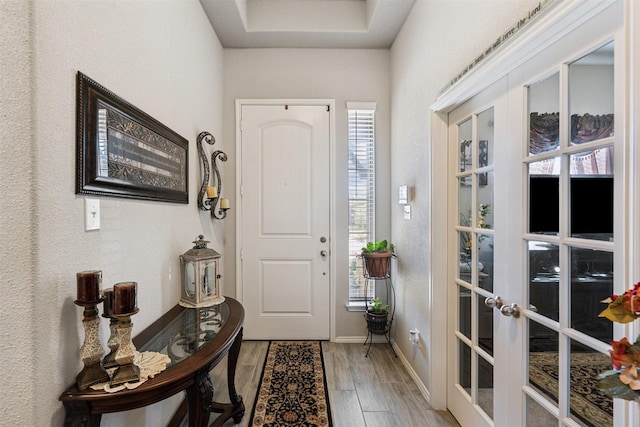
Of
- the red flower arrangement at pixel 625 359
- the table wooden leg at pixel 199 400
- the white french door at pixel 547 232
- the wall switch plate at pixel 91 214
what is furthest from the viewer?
the table wooden leg at pixel 199 400

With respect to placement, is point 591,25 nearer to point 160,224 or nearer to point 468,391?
point 468,391

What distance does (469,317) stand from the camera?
1.75m

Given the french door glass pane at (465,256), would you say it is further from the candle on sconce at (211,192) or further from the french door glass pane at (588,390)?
the candle on sconce at (211,192)

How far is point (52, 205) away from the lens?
3.08 feet

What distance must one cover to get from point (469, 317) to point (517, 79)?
4.20ft

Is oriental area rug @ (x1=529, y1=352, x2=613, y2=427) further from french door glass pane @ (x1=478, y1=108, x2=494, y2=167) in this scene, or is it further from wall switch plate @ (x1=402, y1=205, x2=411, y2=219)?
wall switch plate @ (x1=402, y1=205, x2=411, y2=219)

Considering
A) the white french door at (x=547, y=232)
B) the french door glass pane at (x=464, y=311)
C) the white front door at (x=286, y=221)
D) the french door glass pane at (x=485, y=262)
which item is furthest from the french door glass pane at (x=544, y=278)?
the white front door at (x=286, y=221)

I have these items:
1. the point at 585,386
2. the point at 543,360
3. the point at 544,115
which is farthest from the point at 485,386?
the point at 544,115

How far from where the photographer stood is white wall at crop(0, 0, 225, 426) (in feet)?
2.76

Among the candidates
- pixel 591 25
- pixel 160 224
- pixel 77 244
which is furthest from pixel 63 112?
pixel 591 25

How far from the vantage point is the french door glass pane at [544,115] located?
3.69 feet

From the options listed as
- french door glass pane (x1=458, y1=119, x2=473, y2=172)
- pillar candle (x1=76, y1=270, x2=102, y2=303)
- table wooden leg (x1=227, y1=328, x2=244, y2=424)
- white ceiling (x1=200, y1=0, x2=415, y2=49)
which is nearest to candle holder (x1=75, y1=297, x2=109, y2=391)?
pillar candle (x1=76, y1=270, x2=102, y2=303)

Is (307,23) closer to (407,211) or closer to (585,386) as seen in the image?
(407,211)

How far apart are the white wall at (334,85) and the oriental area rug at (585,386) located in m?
1.93
